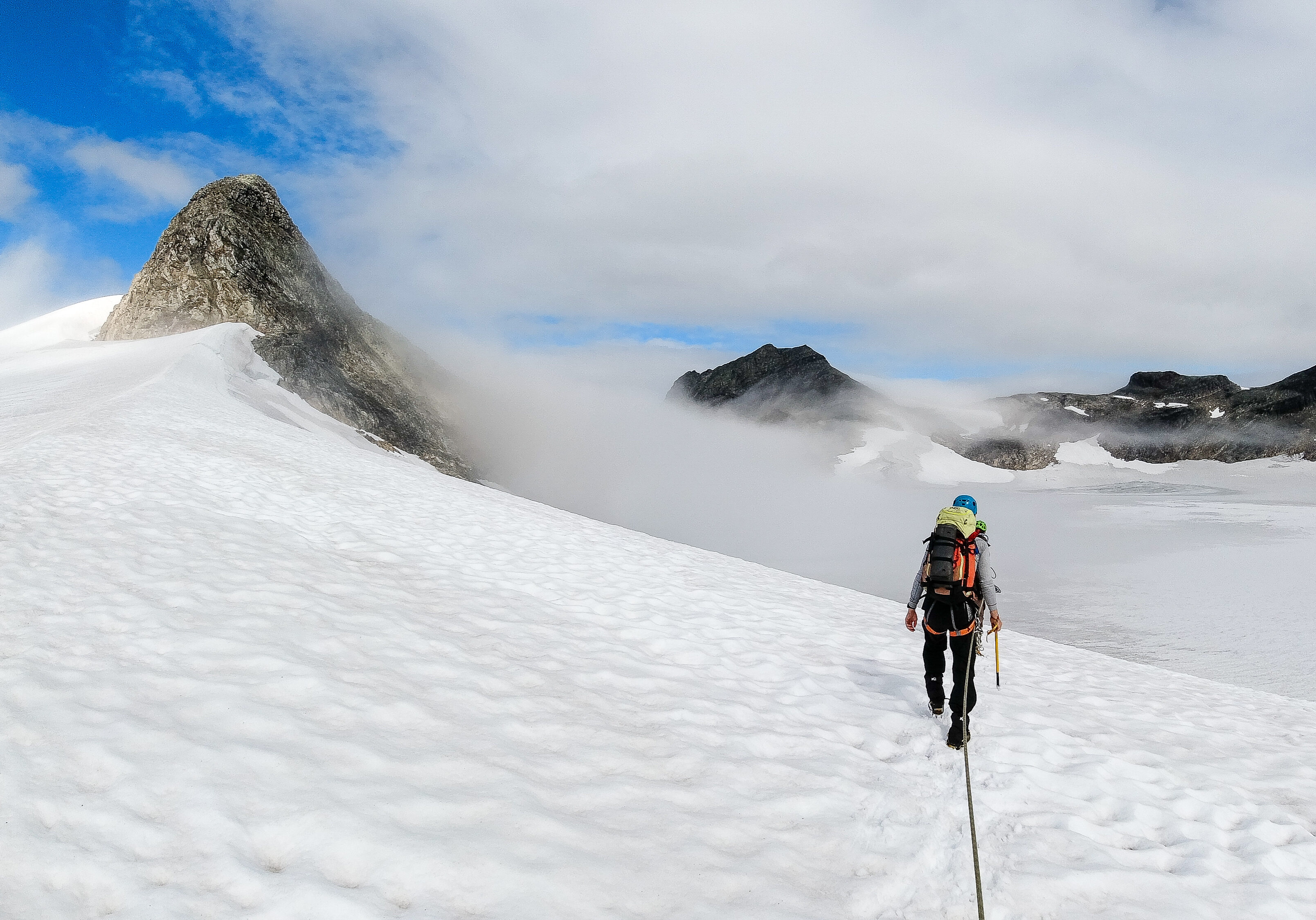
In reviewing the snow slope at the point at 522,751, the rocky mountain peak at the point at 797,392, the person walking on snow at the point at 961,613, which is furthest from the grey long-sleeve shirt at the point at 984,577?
the rocky mountain peak at the point at 797,392

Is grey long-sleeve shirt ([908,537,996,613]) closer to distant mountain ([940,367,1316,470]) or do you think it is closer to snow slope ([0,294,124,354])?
snow slope ([0,294,124,354])

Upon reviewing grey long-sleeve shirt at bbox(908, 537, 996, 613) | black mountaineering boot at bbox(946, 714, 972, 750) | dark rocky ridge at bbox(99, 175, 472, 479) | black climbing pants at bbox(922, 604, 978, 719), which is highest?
dark rocky ridge at bbox(99, 175, 472, 479)

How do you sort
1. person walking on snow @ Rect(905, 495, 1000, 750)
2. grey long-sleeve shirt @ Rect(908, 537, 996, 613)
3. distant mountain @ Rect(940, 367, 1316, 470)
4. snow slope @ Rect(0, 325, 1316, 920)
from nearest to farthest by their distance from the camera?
snow slope @ Rect(0, 325, 1316, 920) < person walking on snow @ Rect(905, 495, 1000, 750) < grey long-sleeve shirt @ Rect(908, 537, 996, 613) < distant mountain @ Rect(940, 367, 1316, 470)

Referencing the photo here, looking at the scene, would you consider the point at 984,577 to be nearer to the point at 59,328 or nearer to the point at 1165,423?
the point at 59,328

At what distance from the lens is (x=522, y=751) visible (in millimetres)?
5129

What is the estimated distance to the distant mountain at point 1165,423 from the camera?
106 metres

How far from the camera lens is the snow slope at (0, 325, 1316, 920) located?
3.52 metres

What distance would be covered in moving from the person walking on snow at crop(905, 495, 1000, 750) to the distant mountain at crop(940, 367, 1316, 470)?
11811cm

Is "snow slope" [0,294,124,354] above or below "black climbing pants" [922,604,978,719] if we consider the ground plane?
above

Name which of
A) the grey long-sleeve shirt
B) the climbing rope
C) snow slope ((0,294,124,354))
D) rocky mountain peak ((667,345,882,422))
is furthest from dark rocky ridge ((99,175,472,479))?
rocky mountain peak ((667,345,882,422))

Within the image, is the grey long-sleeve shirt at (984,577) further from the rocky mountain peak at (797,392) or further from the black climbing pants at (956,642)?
the rocky mountain peak at (797,392)

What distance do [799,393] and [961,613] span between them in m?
165

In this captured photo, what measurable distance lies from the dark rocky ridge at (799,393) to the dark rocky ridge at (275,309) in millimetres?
106757

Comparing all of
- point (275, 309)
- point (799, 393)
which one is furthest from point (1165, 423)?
point (275, 309)
